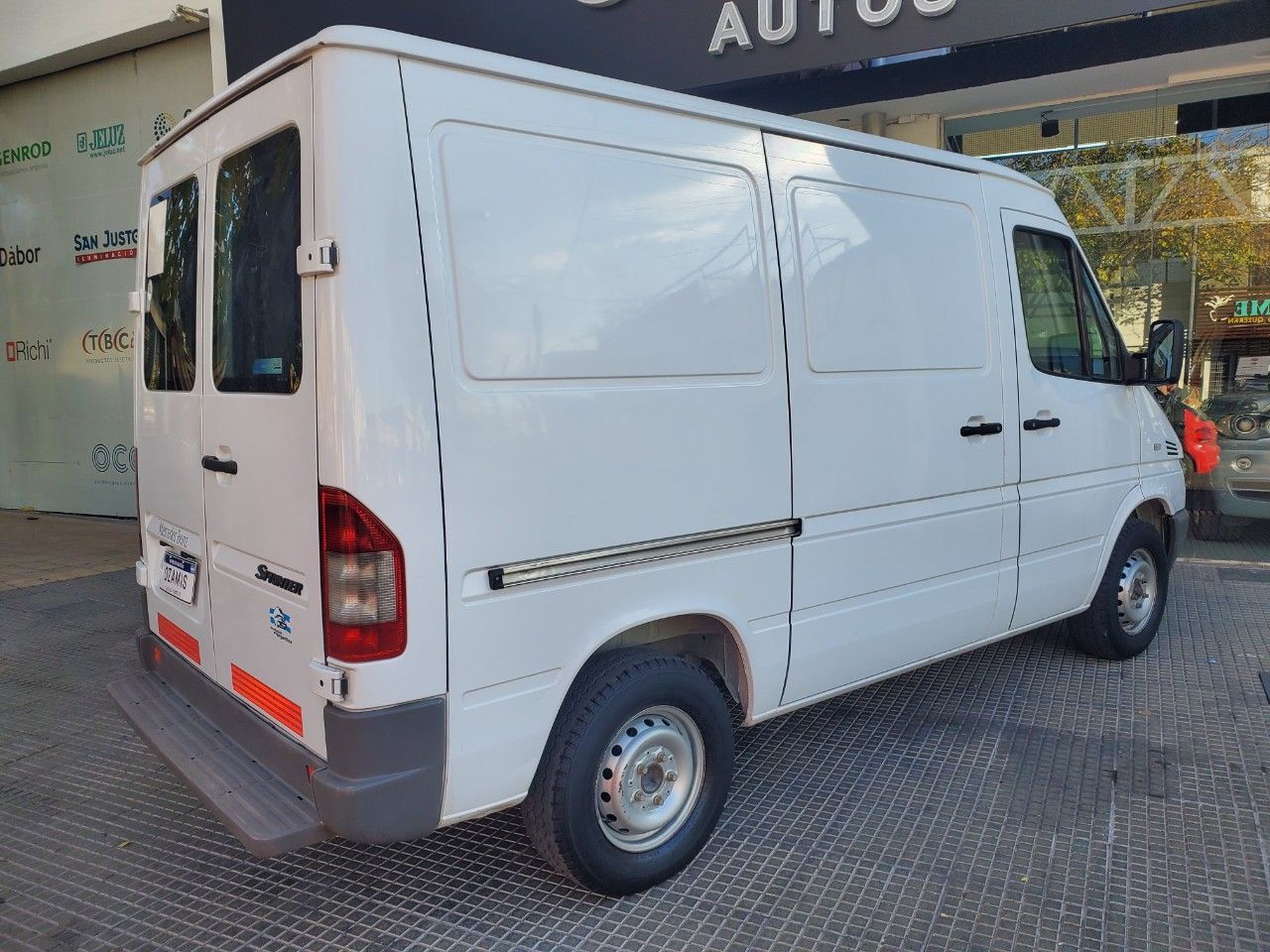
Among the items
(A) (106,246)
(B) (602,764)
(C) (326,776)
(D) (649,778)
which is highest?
(A) (106,246)

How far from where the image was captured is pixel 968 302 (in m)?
3.92

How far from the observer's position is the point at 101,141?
9.89m

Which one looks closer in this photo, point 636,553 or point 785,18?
point 636,553

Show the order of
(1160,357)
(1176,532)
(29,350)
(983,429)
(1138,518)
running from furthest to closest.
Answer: (29,350)
(1176,532)
(1138,518)
(1160,357)
(983,429)

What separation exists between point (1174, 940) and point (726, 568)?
1.66m

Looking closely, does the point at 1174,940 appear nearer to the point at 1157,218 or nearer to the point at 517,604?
the point at 517,604

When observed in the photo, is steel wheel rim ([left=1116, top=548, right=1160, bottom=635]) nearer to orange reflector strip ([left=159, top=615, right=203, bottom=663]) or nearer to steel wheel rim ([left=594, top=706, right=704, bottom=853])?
steel wheel rim ([left=594, top=706, right=704, bottom=853])

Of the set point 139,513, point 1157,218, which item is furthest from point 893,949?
point 1157,218

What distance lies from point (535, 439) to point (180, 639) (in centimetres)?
170

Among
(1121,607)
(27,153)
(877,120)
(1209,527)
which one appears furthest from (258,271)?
(27,153)

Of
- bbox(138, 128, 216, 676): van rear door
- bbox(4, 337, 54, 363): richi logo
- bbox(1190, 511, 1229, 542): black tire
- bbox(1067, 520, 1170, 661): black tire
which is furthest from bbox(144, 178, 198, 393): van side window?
bbox(4, 337, 54, 363): richi logo

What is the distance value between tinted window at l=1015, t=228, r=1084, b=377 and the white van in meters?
0.30

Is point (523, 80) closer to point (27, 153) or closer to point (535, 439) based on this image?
point (535, 439)

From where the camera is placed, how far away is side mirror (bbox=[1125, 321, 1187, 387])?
15.1ft
